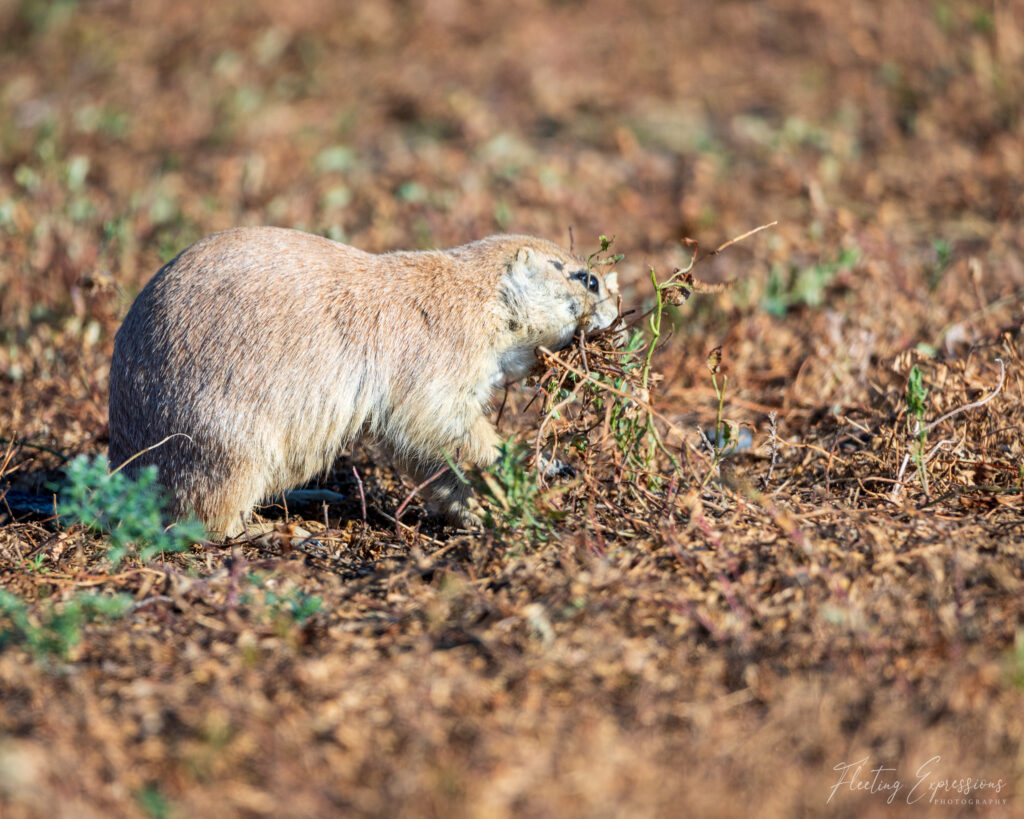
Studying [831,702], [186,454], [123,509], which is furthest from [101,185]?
[831,702]

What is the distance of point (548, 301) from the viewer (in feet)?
14.8

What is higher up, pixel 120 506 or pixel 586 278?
pixel 586 278

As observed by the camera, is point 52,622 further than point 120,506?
No

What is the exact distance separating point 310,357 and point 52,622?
1.54 meters

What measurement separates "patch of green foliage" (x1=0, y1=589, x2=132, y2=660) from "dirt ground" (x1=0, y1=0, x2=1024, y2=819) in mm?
25

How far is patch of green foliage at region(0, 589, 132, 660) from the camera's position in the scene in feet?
10.2

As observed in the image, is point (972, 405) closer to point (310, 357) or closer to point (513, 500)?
point (513, 500)

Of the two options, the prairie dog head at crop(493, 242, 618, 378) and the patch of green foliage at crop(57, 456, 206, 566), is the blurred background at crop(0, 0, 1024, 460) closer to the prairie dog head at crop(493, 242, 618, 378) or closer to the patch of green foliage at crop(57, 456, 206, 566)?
the prairie dog head at crop(493, 242, 618, 378)

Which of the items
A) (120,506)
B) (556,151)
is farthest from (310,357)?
(556,151)

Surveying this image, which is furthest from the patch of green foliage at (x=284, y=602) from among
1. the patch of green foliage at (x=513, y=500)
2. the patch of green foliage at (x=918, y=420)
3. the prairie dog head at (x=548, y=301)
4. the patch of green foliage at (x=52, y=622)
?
the patch of green foliage at (x=918, y=420)

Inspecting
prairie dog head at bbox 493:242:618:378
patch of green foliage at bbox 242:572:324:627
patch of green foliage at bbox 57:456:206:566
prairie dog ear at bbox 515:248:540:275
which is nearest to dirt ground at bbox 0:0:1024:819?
patch of green foliage at bbox 242:572:324:627

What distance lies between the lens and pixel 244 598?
335 centimetres

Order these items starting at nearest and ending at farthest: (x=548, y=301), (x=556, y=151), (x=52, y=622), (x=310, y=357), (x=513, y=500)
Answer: (x=52, y=622) → (x=513, y=500) → (x=310, y=357) → (x=548, y=301) → (x=556, y=151)

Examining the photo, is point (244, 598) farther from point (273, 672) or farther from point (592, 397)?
point (592, 397)
